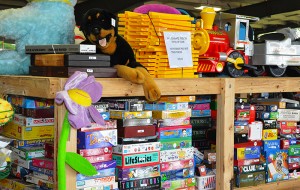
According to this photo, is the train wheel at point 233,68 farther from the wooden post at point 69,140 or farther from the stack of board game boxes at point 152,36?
the wooden post at point 69,140

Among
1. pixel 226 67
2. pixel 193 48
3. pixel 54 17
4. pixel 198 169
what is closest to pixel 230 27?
pixel 226 67

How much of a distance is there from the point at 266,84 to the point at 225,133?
352mm

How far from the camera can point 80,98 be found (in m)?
1.06

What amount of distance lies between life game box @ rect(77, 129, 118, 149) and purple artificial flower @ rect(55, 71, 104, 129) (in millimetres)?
359

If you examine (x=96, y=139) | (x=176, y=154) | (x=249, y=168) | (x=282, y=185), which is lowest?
(x=282, y=185)

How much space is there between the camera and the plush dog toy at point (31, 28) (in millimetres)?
1699

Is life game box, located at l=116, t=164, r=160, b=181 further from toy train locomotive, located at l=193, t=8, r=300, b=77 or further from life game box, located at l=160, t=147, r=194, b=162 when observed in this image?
toy train locomotive, located at l=193, t=8, r=300, b=77

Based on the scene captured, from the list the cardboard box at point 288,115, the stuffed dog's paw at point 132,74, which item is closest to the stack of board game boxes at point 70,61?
the stuffed dog's paw at point 132,74

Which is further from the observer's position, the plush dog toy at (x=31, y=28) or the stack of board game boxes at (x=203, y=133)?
the stack of board game boxes at (x=203, y=133)

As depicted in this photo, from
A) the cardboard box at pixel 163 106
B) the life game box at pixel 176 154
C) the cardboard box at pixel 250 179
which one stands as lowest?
the cardboard box at pixel 250 179

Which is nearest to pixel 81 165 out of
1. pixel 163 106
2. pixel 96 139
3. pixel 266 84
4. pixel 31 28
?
pixel 96 139

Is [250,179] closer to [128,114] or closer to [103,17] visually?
[128,114]

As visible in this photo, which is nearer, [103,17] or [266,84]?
[103,17]

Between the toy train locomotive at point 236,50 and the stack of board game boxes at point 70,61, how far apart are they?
59 cm
